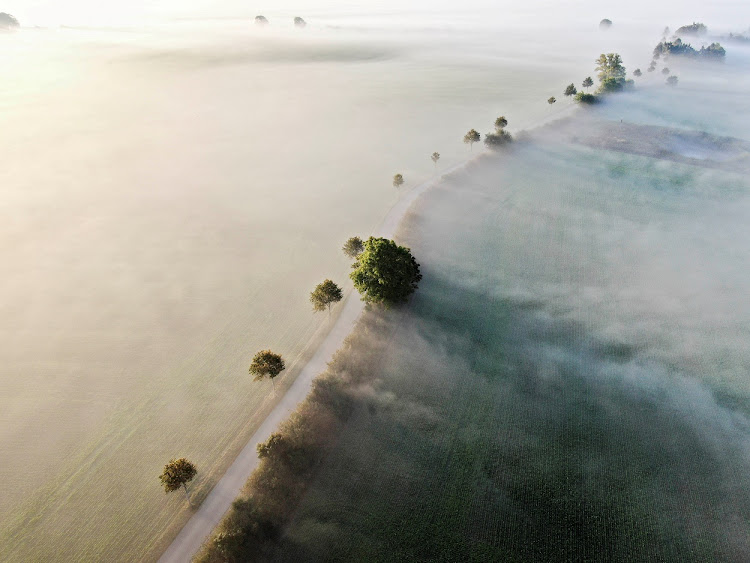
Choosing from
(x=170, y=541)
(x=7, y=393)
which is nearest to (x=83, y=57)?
(x=7, y=393)

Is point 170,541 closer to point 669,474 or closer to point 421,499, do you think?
point 421,499

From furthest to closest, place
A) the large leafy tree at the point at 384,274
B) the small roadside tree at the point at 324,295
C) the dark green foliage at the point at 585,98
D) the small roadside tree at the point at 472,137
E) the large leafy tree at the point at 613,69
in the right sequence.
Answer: the large leafy tree at the point at 613,69 → the dark green foliage at the point at 585,98 → the small roadside tree at the point at 472,137 → the large leafy tree at the point at 384,274 → the small roadside tree at the point at 324,295

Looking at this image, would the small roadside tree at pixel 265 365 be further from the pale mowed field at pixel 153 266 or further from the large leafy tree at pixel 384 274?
the large leafy tree at pixel 384 274

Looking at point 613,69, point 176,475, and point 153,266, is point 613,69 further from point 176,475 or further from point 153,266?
point 176,475

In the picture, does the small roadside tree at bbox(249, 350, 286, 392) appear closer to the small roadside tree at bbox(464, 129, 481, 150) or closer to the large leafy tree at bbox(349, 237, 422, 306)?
the large leafy tree at bbox(349, 237, 422, 306)

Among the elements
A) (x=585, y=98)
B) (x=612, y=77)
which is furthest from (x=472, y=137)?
(x=612, y=77)

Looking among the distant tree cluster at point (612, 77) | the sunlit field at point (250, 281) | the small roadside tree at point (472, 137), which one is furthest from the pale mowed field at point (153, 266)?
the distant tree cluster at point (612, 77)
